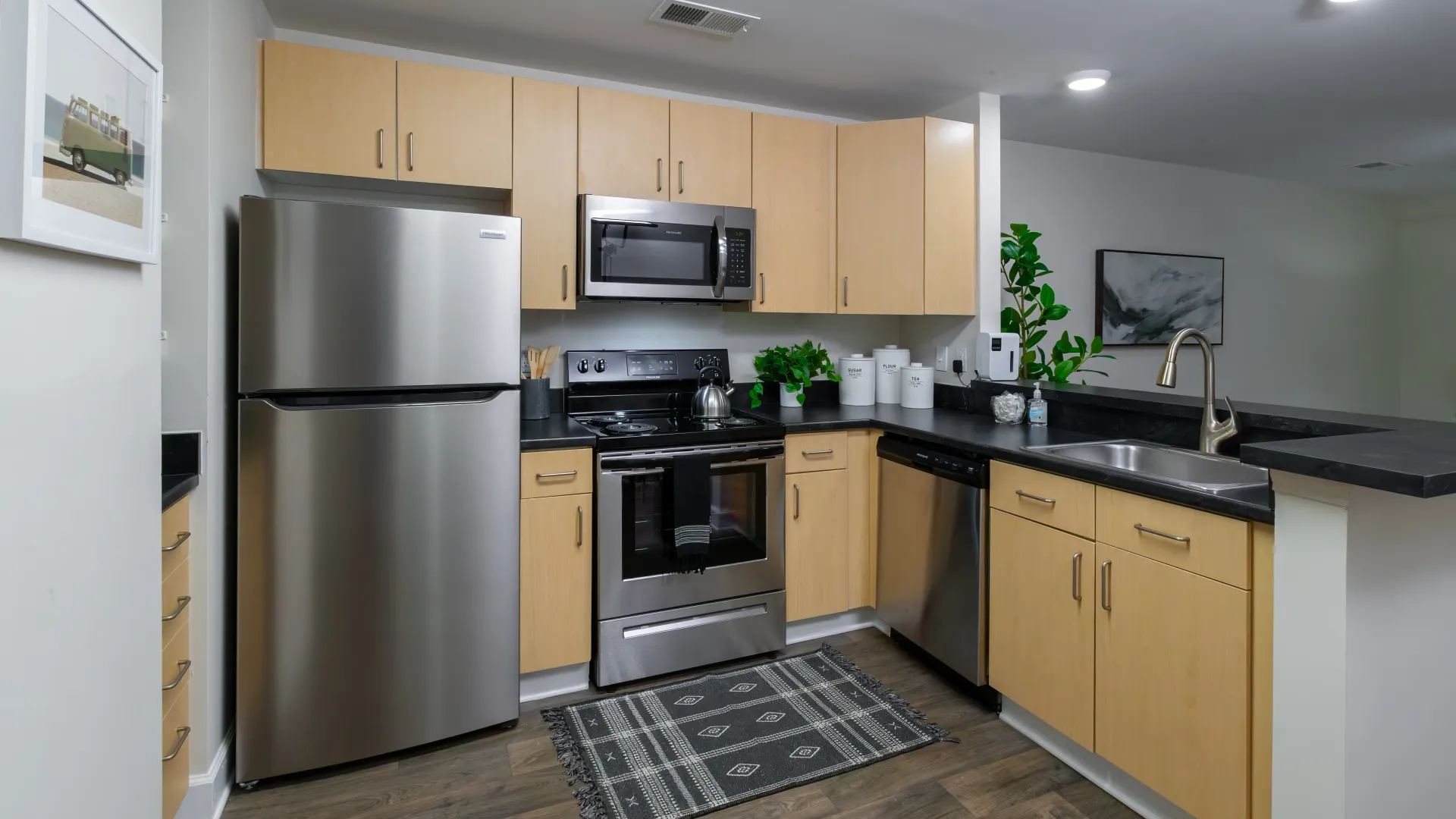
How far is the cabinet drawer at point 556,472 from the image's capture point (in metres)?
2.44

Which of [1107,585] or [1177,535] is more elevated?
[1177,535]

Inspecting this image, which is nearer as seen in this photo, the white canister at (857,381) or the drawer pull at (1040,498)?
the drawer pull at (1040,498)

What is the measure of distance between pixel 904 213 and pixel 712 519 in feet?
5.19

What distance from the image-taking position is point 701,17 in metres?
2.51

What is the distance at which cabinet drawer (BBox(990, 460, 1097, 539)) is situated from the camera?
2.01 m

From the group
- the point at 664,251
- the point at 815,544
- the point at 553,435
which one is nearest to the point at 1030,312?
the point at 815,544

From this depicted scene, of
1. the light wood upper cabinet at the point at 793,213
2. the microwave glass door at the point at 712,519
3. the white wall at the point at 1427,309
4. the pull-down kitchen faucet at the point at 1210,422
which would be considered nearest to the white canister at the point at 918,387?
the light wood upper cabinet at the point at 793,213

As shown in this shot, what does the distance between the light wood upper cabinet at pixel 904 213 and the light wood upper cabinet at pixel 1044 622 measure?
4.13 ft

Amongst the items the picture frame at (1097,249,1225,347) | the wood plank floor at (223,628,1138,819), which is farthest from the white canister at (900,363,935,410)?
the picture frame at (1097,249,1225,347)

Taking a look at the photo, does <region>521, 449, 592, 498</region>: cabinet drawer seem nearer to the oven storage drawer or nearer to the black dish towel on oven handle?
the black dish towel on oven handle

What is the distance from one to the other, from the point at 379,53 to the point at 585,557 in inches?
79.8

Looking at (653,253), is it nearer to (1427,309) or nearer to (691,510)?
(691,510)

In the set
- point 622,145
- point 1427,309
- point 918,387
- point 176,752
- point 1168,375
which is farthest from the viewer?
point 1427,309

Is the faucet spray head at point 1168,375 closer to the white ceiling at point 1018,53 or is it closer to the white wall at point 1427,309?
the white ceiling at point 1018,53
